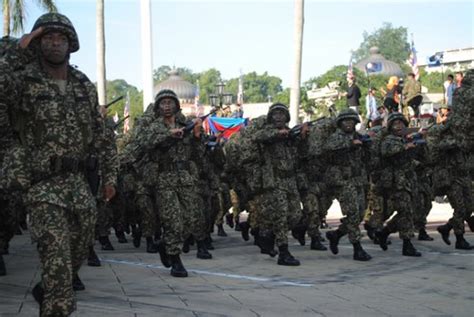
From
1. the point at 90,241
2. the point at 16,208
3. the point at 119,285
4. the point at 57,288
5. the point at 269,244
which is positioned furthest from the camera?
the point at 269,244

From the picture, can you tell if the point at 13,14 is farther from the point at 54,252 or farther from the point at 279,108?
the point at 54,252

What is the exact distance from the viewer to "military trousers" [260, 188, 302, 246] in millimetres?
9867

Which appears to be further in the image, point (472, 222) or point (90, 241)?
point (472, 222)

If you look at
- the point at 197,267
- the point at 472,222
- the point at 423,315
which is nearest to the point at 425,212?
the point at 472,222

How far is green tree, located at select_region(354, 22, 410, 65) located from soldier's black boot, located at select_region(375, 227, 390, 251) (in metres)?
151

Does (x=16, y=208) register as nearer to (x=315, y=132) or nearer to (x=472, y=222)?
(x=315, y=132)

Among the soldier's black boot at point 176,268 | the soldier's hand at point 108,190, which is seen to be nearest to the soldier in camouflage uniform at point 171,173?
the soldier's black boot at point 176,268

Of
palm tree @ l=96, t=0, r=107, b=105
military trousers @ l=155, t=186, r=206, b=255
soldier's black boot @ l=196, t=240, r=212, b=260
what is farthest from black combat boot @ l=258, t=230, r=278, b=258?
palm tree @ l=96, t=0, r=107, b=105

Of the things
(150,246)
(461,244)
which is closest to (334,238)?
(461,244)

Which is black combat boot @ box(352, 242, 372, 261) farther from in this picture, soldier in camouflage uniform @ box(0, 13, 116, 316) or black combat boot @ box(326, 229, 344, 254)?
soldier in camouflage uniform @ box(0, 13, 116, 316)

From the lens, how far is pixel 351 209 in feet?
34.4

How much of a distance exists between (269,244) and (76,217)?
5.89 m

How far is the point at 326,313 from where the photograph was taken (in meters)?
6.71

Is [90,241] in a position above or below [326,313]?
above
